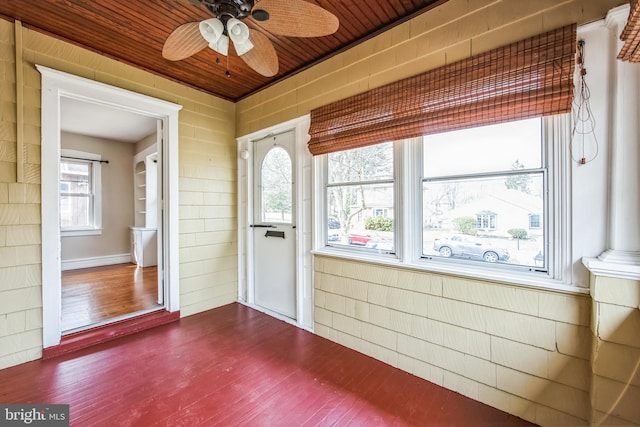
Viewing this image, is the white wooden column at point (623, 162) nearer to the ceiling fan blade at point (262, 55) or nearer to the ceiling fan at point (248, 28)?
the ceiling fan at point (248, 28)

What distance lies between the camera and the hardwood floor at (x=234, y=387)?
1.65 metres

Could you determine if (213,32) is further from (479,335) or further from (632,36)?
(479,335)

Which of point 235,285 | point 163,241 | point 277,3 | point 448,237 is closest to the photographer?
point 277,3

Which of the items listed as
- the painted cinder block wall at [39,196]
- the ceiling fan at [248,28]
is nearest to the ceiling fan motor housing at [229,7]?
the ceiling fan at [248,28]

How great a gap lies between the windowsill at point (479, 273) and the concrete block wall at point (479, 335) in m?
0.04

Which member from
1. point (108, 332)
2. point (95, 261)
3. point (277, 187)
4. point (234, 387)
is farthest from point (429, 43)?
point (95, 261)

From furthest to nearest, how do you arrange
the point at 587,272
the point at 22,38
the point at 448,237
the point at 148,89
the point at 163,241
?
the point at 163,241
the point at 148,89
the point at 22,38
the point at 448,237
the point at 587,272

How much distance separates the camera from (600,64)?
4.69 ft

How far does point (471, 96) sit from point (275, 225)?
233cm

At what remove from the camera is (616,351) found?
1313 mm

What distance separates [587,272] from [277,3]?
2.18 metres

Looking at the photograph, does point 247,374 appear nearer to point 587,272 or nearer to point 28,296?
point 28,296

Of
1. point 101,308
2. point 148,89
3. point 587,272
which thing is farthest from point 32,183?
point 587,272

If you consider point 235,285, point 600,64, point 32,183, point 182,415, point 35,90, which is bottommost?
point 182,415
